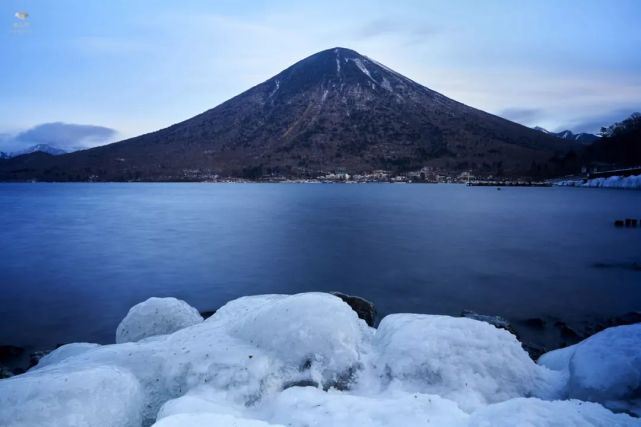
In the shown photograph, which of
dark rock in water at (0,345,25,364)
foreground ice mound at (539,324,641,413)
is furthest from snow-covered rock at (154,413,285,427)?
dark rock in water at (0,345,25,364)

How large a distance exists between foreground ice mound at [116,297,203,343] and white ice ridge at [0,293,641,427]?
181cm

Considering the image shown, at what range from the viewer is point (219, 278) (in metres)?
21.6

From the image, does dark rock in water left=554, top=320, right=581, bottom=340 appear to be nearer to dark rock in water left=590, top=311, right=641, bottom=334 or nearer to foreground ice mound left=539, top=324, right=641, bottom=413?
dark rock in water left=590, top=311, right=641, bottom=334

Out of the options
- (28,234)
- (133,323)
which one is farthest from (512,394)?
(28,234)

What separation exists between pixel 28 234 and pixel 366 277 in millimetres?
34541

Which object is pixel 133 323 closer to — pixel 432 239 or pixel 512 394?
pixel 512 394

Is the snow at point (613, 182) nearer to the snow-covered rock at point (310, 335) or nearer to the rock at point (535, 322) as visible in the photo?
the rock at point (535, 322)

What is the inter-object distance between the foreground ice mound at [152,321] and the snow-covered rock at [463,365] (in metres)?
5.32

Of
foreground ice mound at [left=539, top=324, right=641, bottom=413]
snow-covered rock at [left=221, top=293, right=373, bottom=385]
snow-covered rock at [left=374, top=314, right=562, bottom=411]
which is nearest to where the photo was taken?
foreground ice mound at [left=539, top=324, right=641, bottom=413]

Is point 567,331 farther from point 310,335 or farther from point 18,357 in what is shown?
point 18,357

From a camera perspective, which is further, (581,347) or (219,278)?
(219,278)

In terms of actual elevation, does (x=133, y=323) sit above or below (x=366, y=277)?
above

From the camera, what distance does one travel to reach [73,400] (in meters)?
5.50

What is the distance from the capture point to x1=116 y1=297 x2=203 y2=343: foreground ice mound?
32.4ft
